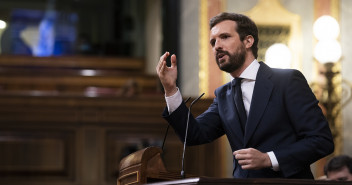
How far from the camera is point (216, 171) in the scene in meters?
5.74

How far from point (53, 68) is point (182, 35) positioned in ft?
6.22

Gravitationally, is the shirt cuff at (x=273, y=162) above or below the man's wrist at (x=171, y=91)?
below

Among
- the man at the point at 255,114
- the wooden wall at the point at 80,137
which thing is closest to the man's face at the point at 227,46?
the man at the point at 255,114

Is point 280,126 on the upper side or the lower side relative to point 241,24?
lower

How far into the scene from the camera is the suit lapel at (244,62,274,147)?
2406 mm

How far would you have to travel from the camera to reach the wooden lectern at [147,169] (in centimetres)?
224

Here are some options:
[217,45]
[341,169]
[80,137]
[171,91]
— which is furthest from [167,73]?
[80,137]

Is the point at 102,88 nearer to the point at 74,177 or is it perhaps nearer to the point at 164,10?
the point at 164,10

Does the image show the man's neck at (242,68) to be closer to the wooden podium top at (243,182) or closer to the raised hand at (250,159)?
the raised hand at (250,159)

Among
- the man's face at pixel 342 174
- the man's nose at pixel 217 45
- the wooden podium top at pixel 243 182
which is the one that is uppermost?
the man's nose at pixel 217 45

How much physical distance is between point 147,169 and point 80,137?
11.0ft

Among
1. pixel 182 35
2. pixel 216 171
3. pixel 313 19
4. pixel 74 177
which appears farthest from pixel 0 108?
pixel 313 19

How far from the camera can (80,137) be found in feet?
18.2

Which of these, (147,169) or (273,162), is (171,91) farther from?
(273,162)
